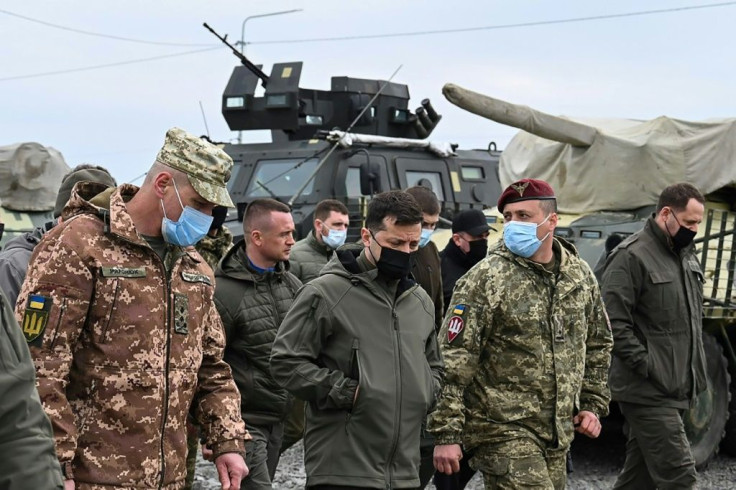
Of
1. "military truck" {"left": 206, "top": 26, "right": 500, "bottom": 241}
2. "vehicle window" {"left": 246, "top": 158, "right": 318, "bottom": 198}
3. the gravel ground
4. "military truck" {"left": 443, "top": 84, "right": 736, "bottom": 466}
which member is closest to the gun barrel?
"military truck" {"left": 206, "top": 26, "right": 500, "bottom": 241}

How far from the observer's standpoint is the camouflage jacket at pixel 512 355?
547 centimetres

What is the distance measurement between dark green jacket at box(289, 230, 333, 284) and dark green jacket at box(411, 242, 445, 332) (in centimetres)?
68

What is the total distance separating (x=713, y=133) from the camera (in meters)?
11.0

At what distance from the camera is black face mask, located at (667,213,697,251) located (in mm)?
7098

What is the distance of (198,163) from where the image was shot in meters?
4.25

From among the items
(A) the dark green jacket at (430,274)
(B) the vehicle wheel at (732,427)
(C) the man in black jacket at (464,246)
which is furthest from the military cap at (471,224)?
(B) the vehicle wheel at (732,427)

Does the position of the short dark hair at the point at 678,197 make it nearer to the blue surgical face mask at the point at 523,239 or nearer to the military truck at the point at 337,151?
the blue surgical face mask at the point at 523,239

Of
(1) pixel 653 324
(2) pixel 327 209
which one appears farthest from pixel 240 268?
(1) pixel 653 324

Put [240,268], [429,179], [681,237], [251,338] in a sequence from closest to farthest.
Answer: [251,338] < [240,268] < [681,237] < [429,179]

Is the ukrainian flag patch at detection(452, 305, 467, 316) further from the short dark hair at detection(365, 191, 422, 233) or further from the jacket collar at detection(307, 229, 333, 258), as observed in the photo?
the jacket collar at detection(307, 229, 333, 258)

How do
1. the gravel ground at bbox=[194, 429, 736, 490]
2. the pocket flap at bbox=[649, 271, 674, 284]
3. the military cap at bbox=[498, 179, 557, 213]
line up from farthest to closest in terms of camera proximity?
the gravel ground at bbox=[194, 429, 736, 490]
the pocket flap at bbox=[649, 271, 674, 284]
the military cap at bbox=[498, 179, 557, 213]

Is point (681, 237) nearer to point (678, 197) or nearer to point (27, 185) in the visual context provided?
point (678, 197)

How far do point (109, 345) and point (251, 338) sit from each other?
207cm

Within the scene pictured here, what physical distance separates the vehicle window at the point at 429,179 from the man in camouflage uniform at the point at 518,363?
7.46 m
